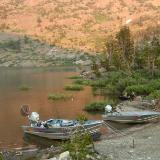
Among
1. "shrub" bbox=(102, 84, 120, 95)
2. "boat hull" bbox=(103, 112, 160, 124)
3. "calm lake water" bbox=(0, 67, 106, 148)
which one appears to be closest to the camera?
"calm lake water" bbox=(0, 67, 106, 148)

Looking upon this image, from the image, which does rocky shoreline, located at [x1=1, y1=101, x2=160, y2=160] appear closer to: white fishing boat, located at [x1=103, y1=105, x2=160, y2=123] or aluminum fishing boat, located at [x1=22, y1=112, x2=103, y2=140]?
aluminum fishing boat, located at [x1=22, y1=112, x2=103, y2=140]

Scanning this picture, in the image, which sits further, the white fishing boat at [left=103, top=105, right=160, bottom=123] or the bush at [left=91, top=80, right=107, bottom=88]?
the bush at [left=91, top=80, right=107, bottom=88]

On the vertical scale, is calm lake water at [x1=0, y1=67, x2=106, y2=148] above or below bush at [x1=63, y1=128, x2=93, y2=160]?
below

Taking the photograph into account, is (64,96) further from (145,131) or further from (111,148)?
(111,148)

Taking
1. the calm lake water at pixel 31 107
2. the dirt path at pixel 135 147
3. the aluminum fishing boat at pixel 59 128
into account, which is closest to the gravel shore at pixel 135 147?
the dirt path at pixel 135 147

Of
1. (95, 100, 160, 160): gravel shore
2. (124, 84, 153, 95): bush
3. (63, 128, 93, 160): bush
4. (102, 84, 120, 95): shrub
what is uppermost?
(63, 128, 93, 160): bush

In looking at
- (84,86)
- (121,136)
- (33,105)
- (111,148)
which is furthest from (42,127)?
(84,86)

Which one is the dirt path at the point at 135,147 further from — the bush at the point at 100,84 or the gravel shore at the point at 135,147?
the bush at the point at 100,84

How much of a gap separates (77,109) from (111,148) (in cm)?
3603

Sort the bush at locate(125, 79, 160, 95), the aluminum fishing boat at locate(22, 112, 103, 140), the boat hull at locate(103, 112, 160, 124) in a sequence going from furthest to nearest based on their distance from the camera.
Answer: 1. the bush at locate(125, 79, 160, 95)
2. the boat hull at locate(103, 112, 160, 124)
3. the aluminum fishing boat at locate(22, 112, 103, 140)

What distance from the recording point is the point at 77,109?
76438 mm

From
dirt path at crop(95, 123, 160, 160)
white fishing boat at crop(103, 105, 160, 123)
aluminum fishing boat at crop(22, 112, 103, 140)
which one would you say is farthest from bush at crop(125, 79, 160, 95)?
dirt path at crop(95, 123, 160, 160)

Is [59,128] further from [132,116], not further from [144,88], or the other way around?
[144,88]

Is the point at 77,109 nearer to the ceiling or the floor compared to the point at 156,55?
nearer to the floor
